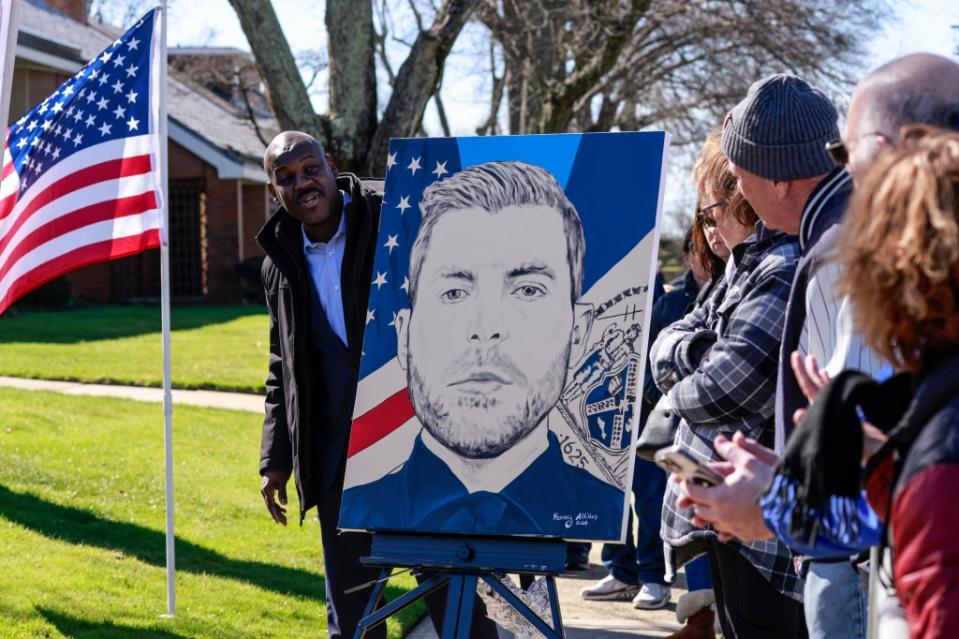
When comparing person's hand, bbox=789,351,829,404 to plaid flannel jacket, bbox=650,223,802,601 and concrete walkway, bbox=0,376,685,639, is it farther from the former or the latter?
concrete walkway, bbox=0,376,685,639

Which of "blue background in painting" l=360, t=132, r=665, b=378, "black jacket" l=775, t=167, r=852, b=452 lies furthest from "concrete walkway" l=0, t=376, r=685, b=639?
"black jacket" l=775, t=167, r=852, b=452

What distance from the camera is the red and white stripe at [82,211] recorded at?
19.6 feet

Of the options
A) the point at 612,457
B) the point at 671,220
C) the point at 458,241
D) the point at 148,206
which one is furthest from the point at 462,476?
the point at 671,220

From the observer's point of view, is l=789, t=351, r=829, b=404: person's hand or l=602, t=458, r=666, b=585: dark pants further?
l=602, t=458, r=666, b=585: dark pants

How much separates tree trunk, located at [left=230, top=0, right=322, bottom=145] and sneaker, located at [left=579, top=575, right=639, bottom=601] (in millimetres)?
4698

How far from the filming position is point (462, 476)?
12.5 ft

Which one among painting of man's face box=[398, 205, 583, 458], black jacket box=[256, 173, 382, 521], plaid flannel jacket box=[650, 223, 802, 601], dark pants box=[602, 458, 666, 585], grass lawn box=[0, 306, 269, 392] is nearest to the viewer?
plaid flannel jacket box=[650, 223, 802, 601]

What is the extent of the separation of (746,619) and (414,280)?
155 cm

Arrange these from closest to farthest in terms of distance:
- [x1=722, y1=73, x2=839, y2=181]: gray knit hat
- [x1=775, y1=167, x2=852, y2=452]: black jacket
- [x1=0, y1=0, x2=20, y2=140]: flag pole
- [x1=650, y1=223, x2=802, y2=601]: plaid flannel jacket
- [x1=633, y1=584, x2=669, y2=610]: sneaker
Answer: [x1=775, y1=167, x2=852, y2=452]: black jacket
[x1=722, y1=73, x2=839, y2=181]: gray knit hat
[x1=650, y1=223, x2=802, y2=601]: plaid flannel jacket
[x1=0, y1=0, x2=20, y2=140]: flag pole
[x1=633, y1=584, x2=669, y2=610]: sneaker

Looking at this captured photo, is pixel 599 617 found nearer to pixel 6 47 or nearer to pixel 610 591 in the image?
pixel 610 591

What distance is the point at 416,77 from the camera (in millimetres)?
9852

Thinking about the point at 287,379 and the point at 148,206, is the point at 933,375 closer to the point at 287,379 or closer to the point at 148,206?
the point at 287,379

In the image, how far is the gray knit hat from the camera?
325 centimetres

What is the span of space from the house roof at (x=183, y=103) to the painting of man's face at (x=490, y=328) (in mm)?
21711
